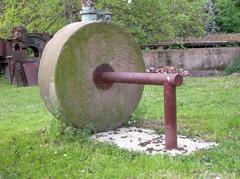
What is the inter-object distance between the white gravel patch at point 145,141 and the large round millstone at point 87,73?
0.86 ft

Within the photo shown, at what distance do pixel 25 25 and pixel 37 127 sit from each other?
9822mm

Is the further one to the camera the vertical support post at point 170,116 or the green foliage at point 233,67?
the green foliage at point 233,67

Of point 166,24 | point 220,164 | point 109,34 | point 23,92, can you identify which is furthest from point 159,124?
point 166,24

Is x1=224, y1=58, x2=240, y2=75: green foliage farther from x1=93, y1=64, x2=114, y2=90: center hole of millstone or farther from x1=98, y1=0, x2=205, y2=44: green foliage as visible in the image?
x1=93, y1=64, x2=114, y2=90: center hole of millstone

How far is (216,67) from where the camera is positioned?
664 inches

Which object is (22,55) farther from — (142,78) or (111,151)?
(111,151)

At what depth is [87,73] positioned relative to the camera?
6.34 m

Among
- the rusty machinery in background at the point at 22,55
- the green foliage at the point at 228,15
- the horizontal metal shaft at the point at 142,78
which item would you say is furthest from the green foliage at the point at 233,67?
the horizontal metal shaft at the point at 142,78

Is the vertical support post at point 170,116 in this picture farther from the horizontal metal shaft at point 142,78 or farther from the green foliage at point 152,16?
the green foliage at point 152,16

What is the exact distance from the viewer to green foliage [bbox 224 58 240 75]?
16.0 m

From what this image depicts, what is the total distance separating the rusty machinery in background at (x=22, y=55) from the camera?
15000 mm

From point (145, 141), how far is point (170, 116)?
55cm

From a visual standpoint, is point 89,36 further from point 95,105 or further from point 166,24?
point 166,24

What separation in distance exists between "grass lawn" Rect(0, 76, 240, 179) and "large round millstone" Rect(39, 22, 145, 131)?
0.32 meters
